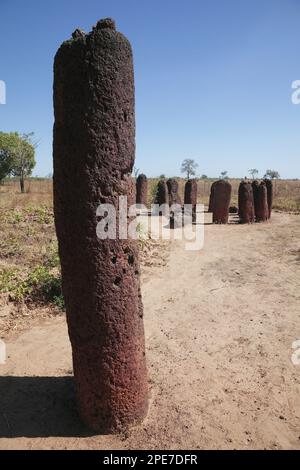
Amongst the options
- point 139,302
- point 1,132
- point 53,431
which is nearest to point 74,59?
point 139,302

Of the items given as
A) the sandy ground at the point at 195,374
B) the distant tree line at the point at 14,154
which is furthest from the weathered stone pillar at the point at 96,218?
the distant tree line at the point at 14,154

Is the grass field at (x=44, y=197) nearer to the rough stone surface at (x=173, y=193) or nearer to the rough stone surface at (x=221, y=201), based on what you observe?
the rough stone surface at (x=173, y=193)

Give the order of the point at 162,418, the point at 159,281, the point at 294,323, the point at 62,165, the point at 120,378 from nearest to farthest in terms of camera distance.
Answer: the point at 62,165 → the point at 120,378 → the point at 162,418 → the point at 294,323 → the point at 159,281

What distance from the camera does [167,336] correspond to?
5.93 m

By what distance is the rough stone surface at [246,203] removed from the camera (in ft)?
57.0

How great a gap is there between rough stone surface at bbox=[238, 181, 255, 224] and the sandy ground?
8.86 meters

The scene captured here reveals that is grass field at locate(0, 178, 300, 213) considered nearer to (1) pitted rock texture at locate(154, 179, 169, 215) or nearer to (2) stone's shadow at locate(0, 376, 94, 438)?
(1) pitted rock texture at locate(154, 179, 169, 215)

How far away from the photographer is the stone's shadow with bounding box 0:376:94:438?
3.63 meters

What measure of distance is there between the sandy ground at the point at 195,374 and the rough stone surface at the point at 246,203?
8.86m

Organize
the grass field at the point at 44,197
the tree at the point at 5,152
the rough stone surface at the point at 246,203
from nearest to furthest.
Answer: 1. the grass field at the point at 44,197
2. the rough stone surface at the point at 246,203
3. the tree at the point at 5,152

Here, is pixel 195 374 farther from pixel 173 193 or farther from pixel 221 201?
pixel 173 193
